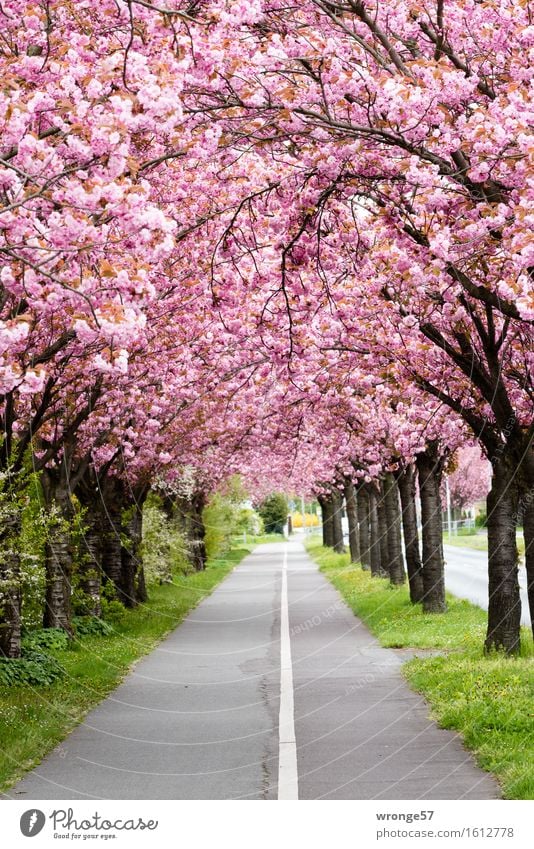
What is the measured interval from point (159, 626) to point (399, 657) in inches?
327

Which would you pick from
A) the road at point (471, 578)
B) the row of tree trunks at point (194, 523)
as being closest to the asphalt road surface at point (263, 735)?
the road at point (471, 578)

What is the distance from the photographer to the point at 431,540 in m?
25.0

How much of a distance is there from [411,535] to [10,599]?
13.3 metres

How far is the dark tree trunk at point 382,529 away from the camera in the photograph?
110 feet

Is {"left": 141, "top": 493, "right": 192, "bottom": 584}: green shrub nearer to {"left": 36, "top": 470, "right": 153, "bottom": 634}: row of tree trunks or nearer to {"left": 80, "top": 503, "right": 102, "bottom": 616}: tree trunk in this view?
{"left": 36, "top": 470, "right": 153, "bottom": 634}: row of tree trunks

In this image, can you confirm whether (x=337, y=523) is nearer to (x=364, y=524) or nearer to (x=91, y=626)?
(x=364, y=524)

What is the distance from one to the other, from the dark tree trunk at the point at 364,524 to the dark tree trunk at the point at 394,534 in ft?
31.6

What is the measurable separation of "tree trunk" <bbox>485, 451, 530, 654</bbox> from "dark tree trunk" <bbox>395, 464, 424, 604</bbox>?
9294 mm

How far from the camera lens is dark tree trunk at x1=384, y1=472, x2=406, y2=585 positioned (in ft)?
104

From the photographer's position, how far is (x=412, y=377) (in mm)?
16484

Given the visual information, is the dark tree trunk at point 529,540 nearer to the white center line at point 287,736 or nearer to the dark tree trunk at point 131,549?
the white center line at point 287,736

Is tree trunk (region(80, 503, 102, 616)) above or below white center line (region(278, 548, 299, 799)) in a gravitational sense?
above

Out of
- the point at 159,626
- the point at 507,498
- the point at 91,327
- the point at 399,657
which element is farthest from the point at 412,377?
the point at 159,626

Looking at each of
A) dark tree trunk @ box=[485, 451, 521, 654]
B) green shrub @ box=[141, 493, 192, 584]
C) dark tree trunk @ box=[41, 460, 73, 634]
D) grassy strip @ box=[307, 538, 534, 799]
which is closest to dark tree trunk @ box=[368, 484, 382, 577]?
green shrub @ box=[141, 493, 192, 584]
